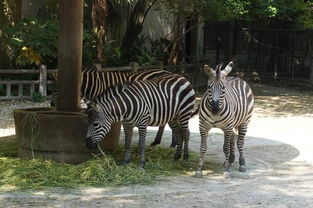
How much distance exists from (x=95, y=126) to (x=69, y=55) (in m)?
1.66

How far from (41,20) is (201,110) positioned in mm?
10367

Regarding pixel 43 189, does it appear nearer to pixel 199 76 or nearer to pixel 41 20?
pixel 41 20

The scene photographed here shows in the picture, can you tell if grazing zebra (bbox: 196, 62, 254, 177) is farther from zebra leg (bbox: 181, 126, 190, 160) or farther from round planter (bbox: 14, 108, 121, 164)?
round planter (bbox: 14, 108, 121, 164)

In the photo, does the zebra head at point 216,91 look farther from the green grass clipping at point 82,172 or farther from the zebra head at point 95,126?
the zebra head at point 95,126

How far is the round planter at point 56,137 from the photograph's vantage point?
8266 mm

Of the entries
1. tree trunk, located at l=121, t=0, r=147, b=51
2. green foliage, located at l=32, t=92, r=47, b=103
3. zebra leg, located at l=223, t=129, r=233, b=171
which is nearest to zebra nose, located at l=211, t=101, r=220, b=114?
zebra leg, located at l=223, t=129, r=233, b=171


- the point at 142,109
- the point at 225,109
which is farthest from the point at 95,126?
the point at 225,109

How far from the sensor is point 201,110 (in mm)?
8336

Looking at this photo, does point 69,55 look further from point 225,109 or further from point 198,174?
point 198,174

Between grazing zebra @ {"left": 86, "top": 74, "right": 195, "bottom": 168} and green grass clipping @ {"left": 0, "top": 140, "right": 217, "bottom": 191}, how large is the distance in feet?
0.99

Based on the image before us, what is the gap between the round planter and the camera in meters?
8.27

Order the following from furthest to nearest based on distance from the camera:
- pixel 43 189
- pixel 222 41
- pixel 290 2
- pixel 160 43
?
pixel 222 41 → pixel 160 43 → pixel 290 2 → pixel 43 189

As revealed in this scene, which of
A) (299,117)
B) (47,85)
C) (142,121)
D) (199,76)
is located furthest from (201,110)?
(199,76)

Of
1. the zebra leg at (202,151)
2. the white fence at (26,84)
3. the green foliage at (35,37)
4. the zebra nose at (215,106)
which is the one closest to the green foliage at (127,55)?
the white fence at (26,84)
